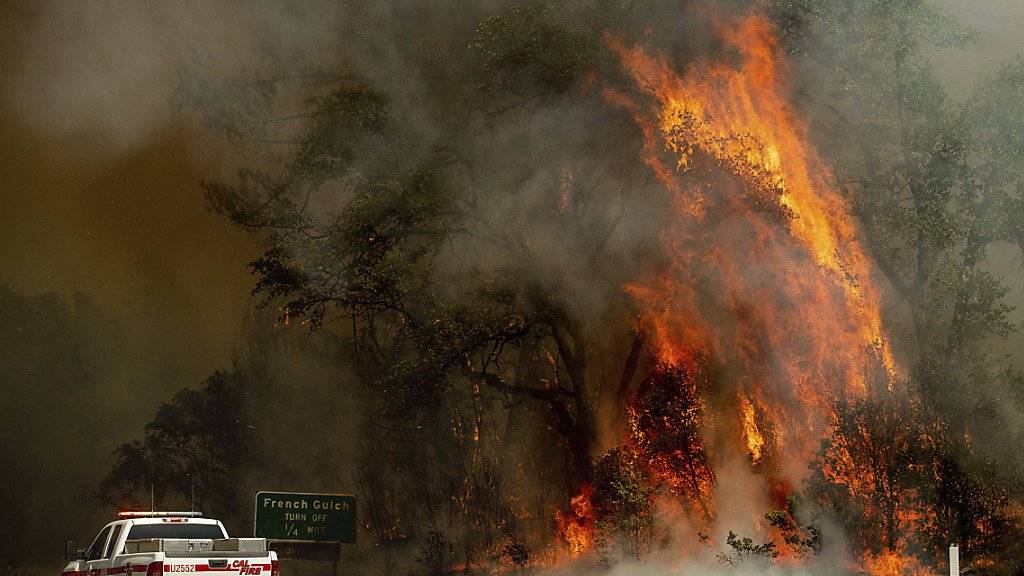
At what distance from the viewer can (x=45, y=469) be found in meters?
35.2

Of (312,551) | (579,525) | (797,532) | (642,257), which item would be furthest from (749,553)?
(312,551)

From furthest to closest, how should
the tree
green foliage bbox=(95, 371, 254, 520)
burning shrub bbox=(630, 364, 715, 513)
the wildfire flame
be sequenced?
1. green foliage bbox=(95, 371, 254, 520)
2. burning shrub bbox=(630, 364, 715, 513)
3. the wildfire flame
4. the tree

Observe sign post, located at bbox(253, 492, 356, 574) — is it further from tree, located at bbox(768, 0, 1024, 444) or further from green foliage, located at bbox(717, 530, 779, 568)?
tree, located at bbox(768, 0, 1024, 444)

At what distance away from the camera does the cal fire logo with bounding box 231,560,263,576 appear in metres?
15.1

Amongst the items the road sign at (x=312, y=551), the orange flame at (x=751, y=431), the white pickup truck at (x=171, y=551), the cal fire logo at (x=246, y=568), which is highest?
the orange flame at (x=751, y=431)

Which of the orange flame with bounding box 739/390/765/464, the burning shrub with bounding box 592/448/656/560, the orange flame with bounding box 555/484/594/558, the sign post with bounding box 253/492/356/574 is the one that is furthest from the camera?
the orange flame with bounding box 555/484/594/558

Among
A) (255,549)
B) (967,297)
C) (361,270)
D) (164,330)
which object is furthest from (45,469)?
(967,297)

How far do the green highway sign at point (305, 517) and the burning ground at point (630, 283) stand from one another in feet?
13.4

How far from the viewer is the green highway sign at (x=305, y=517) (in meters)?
23.0

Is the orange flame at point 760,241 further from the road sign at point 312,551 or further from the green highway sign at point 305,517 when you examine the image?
the road sign at point 312,551

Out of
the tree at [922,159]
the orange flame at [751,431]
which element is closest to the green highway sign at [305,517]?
the orange flame at [751,431]

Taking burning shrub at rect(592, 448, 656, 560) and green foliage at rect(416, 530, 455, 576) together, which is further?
green foliage at rect(416, 530, 455, 576)

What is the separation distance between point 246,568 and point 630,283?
46.5 ft

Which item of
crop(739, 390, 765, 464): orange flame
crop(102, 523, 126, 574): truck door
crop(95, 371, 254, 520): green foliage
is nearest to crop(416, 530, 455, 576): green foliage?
crop(739, 390, 765, 464): orange flame
